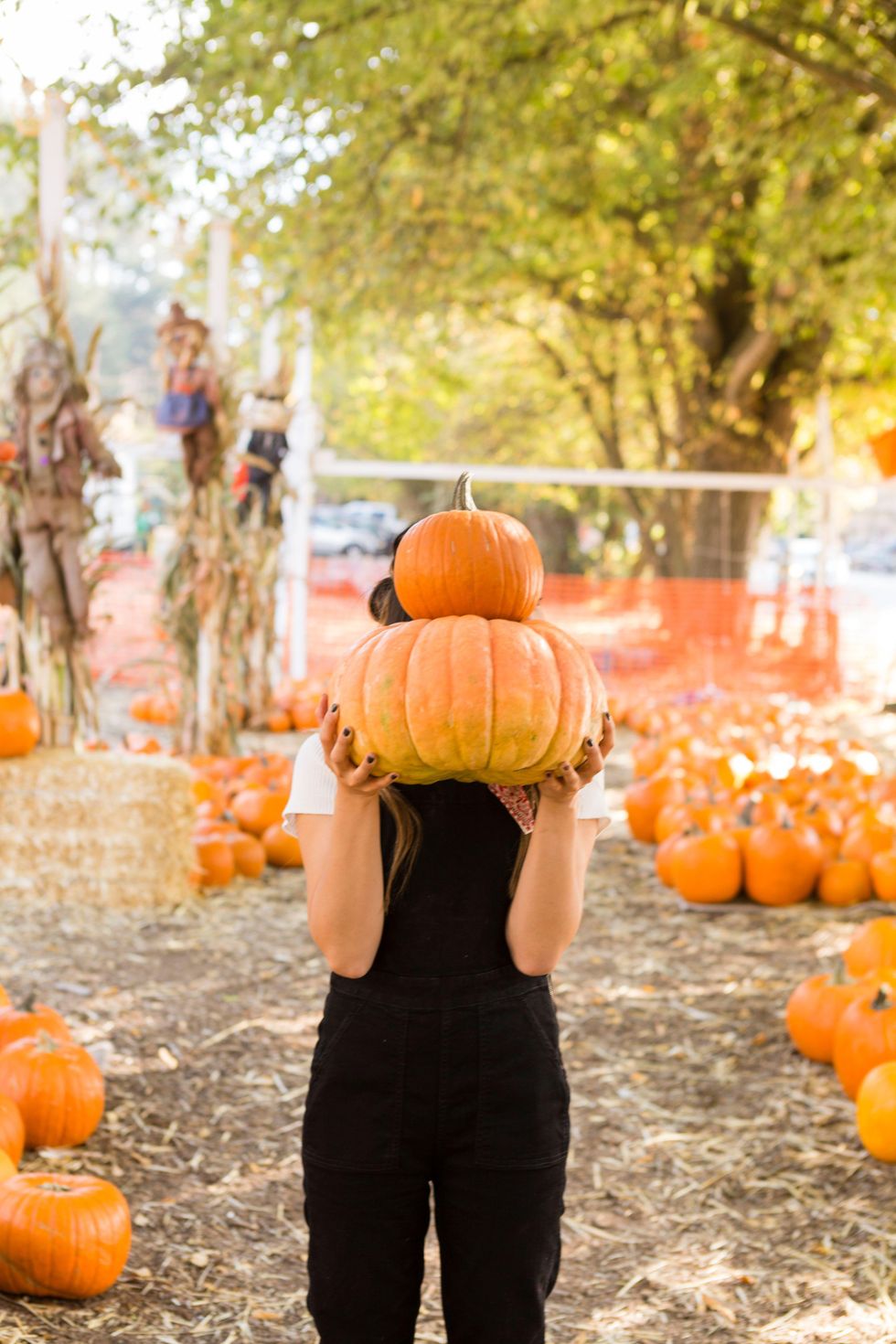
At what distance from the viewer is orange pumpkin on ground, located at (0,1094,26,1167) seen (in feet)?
10.3

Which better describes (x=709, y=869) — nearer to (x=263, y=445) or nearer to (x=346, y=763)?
(x=346, y=763)

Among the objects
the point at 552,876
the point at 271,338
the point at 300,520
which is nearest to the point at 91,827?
the point at 552,876

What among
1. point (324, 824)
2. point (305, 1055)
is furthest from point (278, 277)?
point (324, 824)

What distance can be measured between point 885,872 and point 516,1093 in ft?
14.5

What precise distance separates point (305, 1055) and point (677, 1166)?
4.46ft

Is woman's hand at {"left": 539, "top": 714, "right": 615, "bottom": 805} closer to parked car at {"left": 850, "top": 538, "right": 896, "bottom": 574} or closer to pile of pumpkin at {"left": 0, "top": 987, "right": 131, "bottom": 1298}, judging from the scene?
pile of pumpkin at {"left": 0, "top": 987, "right": 131, "bottom": 1298}

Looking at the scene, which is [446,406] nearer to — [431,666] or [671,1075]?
[671,1075]

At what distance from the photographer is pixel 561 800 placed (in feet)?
6.44

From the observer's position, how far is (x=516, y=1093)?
2.04 m

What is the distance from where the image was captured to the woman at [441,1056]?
2.03 m

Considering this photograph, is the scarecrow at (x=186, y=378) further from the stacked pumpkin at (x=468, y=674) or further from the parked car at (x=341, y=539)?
the parked car at (x=341, y=539)

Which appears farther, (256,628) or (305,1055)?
(256,628)

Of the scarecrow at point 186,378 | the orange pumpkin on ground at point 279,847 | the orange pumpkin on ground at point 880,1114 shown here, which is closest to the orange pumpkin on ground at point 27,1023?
the orange pumpkin on ground at point 880,1114

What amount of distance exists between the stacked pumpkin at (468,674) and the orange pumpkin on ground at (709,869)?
448 cm
